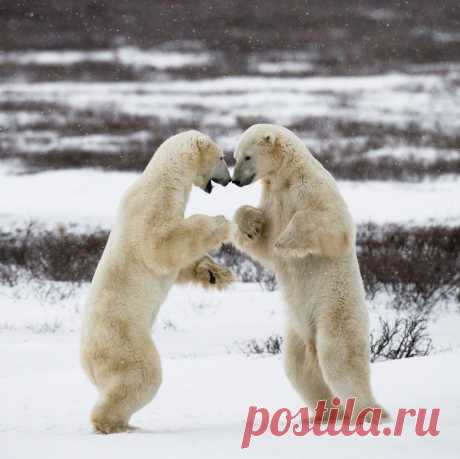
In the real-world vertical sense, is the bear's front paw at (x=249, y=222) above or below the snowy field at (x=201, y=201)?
above

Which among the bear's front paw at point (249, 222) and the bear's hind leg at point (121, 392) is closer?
the bear's hind leg at point (121, 392)

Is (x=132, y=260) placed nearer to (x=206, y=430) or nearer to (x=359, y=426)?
(x=206, y=430)

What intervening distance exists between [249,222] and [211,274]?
324 mm

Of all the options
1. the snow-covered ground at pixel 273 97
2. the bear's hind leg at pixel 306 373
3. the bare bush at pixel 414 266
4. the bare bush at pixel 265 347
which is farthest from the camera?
the snow-covered ground at pixel 273 97

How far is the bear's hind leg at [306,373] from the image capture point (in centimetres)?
458

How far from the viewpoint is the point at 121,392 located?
4145 mm

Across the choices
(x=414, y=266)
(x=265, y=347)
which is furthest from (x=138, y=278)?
(x=414, y=266)

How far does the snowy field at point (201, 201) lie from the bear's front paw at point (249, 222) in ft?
3.03

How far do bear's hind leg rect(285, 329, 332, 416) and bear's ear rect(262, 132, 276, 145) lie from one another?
931 millimetres

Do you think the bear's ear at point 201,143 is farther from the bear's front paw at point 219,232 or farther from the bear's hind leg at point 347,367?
the bear's hind leg at point 347,367

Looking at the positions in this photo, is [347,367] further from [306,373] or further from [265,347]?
[265,347]

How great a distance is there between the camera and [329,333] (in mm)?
4438

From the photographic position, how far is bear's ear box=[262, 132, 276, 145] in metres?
4.62

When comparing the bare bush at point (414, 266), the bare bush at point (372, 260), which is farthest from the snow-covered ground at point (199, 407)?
the bare bush at point (414, 266)
